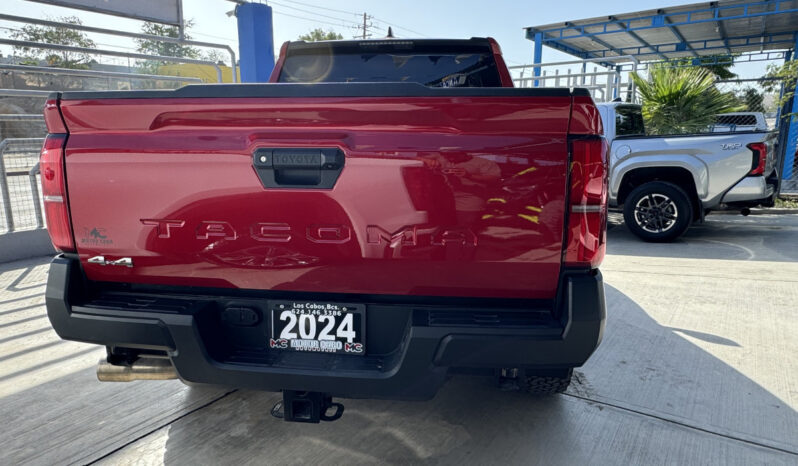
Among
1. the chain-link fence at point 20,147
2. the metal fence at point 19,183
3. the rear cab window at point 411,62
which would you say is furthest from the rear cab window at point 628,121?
the metal fence at point 19,183

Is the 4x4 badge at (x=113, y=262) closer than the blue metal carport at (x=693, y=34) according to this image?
Yes

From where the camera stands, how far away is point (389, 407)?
105 inches

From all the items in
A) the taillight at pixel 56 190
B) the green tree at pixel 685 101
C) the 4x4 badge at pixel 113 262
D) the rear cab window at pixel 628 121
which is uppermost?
the green tree at pixel 685 101

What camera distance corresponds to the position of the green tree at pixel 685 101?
369 inches

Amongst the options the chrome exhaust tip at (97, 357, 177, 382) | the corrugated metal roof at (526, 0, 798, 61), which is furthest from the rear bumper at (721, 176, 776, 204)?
the corrugated metal roof at (526, 0, 798, 61)

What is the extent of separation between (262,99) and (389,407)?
171 cm

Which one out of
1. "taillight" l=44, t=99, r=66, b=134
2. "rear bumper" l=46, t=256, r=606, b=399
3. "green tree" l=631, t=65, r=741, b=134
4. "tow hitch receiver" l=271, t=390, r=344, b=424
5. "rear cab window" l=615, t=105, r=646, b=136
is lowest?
"tow hitch receiver" l=271, t=390, r=344, b=424

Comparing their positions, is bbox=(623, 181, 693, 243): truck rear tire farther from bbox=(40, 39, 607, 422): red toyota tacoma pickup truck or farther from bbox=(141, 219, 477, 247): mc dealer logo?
bbox=(141, 219, 477, 247): mc dealer logo

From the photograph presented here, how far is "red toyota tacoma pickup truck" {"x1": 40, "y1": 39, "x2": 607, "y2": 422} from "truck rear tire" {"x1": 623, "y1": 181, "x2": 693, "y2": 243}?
217 inches

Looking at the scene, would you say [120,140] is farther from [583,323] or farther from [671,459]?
[671,459]

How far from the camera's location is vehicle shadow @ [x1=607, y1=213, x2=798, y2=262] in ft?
20.2

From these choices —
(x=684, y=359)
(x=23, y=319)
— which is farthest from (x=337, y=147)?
(x=23, y=319)

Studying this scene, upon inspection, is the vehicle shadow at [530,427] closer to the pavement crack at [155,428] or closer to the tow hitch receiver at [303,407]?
the pavement crack at [155,428]

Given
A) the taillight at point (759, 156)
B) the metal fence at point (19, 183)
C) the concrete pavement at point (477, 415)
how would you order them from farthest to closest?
the taillight at point (759, 156), the metal fence at point (19, 183), the concrete pavement at point (477, 415)
